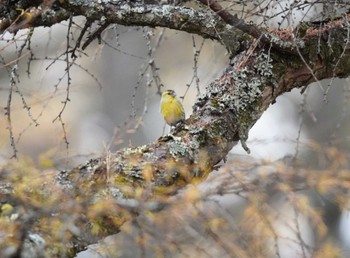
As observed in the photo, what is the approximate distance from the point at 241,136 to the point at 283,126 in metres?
4.53

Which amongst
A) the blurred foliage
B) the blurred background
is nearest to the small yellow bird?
the blurred background

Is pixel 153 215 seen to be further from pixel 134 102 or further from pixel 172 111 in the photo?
pixel 134 102

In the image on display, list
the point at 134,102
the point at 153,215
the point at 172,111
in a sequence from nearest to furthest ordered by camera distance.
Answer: the point at 153,215, the point at 172,111, the point at 134,102

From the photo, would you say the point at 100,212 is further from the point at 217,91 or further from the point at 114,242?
the point at 217,91

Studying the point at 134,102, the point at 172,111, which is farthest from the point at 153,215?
the point at 134,102

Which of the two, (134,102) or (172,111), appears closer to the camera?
(172,111)

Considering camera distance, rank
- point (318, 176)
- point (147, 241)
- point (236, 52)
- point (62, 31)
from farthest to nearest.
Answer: point (62, 31)
point (236, 52)
point (318, 176)
point (147, 241)

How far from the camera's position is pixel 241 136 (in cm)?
351

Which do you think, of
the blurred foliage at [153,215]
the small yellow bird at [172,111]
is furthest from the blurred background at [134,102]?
the blurred foliage at [153,215]

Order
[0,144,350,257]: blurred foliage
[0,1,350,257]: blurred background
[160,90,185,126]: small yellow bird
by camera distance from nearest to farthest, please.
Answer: [0,144,350,257]: blurred foliage → [160,90,185,126]: small yellow bird → [0,1,350,257]: blurred background

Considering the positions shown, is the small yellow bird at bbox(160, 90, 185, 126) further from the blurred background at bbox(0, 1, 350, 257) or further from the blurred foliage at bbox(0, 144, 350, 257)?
the blurred foliage at bbox(0, 144, 350, 257)

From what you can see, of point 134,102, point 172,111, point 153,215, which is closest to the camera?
point 153,215

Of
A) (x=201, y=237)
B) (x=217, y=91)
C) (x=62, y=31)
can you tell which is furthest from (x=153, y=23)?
(x=62, y=31)

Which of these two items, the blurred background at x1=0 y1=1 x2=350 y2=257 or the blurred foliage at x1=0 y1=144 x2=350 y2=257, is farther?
the blurred background at x1=0 y1=1 x2=350 y2=257
